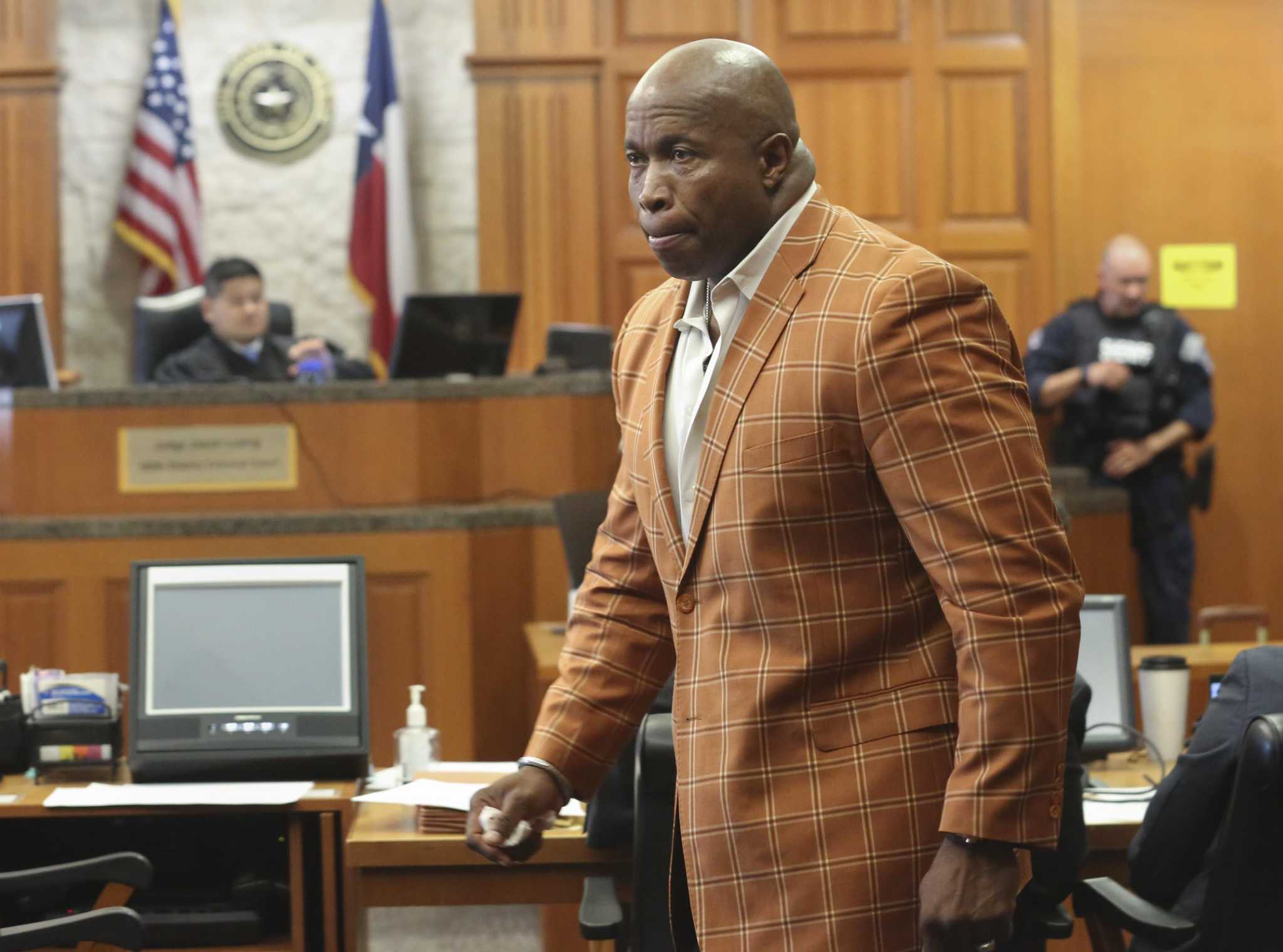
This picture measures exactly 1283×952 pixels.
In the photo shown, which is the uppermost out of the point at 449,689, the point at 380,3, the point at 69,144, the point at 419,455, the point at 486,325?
the point at 380,3

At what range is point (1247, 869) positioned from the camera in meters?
2.14

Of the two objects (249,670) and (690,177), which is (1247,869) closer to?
(690,177)

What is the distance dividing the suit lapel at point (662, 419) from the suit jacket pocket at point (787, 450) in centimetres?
12

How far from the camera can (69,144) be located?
7.67 metres

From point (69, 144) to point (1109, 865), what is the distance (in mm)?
6441

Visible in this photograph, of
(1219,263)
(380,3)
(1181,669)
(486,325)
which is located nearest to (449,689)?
(486,325)

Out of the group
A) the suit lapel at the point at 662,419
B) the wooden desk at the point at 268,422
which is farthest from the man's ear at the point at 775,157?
the wooden desk at the point at 268,422

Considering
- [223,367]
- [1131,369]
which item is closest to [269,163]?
[223,367]

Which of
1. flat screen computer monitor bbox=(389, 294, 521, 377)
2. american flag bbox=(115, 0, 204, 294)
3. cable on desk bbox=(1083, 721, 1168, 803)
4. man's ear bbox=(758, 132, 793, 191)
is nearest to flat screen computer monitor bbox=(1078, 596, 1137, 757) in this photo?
cable on desk bbox=(1083, 721, 1168, 803)

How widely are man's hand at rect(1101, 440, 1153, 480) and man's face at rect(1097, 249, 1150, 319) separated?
54cm

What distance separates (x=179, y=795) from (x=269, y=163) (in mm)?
5551

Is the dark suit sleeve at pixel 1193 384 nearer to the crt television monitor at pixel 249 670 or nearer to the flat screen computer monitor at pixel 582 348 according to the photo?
the flat screen computer monitor at pixel 582 348

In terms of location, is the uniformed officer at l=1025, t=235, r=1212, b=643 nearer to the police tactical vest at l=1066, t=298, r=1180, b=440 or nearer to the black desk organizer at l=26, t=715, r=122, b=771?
the police tactical vest at l=1066, t=298, r=1180, b=440

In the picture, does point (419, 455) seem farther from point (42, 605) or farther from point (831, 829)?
point (831, 829)
